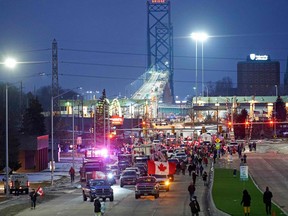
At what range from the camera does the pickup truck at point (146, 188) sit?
168 feet

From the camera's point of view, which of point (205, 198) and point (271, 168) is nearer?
point (205, 198)

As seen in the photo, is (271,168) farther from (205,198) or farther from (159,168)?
(205,198)

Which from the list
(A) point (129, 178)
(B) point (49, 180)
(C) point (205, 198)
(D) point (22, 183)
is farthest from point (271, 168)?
(C) point (205, 198)

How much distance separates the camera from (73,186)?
66.1 metres

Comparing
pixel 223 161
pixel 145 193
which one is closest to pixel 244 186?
pixel 145 193

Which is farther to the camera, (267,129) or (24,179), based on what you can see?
(267,129)

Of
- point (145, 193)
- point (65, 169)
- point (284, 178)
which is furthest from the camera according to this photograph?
point (65, 169)

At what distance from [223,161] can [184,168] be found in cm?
1376

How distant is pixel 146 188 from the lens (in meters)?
51.0

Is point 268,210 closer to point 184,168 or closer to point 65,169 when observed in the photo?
point 184,168

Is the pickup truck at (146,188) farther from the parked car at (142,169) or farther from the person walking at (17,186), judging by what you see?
the parked car at (142,169)

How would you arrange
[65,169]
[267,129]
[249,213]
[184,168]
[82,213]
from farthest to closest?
[267,129], [65,169], [184,168], [82,213], [249,213]

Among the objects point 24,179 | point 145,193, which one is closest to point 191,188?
point 145,193

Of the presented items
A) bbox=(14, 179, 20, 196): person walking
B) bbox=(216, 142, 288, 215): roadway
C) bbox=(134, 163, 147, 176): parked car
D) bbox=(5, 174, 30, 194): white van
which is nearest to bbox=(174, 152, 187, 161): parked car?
bbox=(216, 142, 288, 215): roadway
